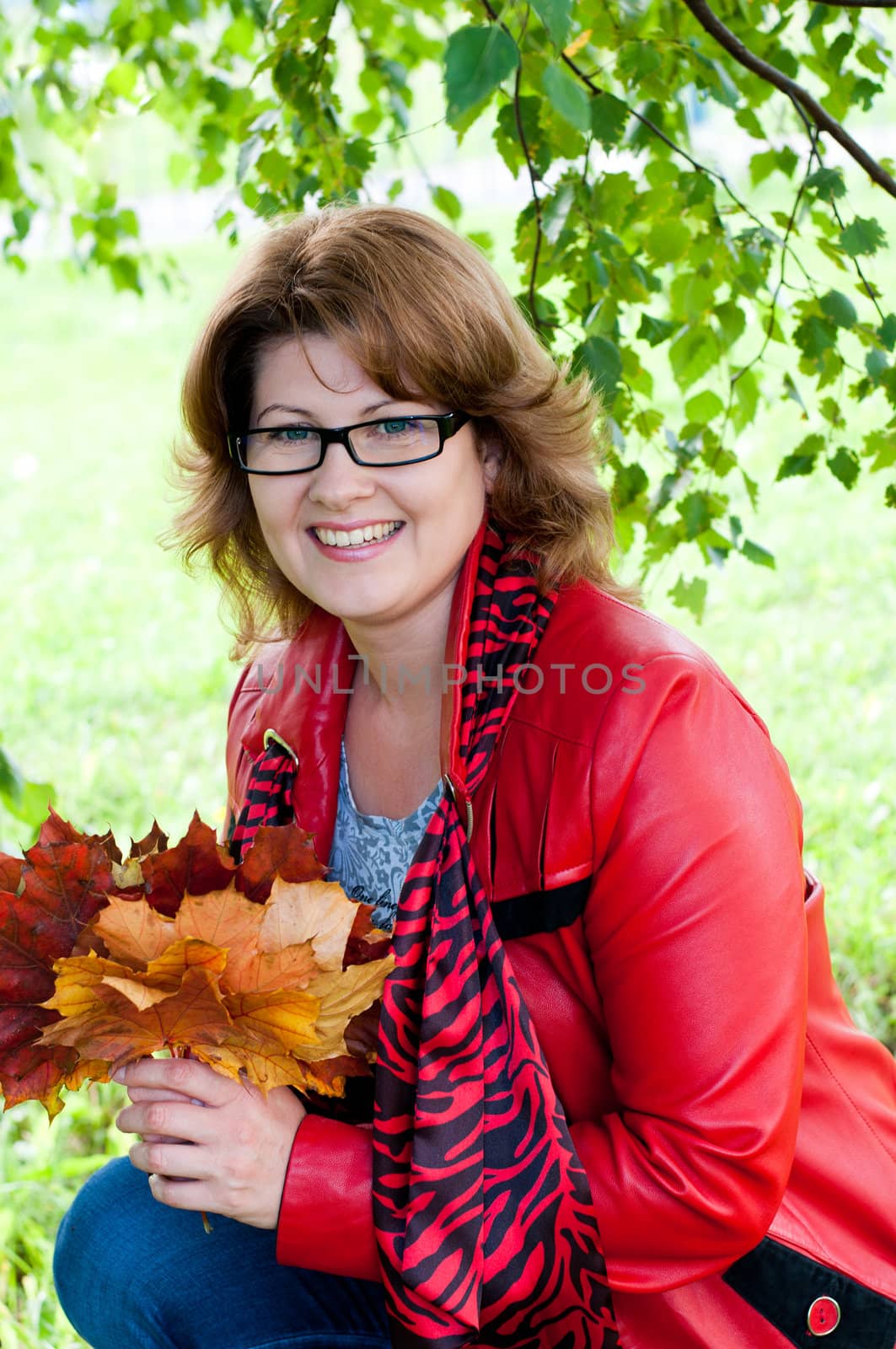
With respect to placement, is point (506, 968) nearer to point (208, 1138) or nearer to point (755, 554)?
point (208, 1138)

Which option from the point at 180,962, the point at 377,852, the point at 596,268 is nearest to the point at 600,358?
the point at 596,268

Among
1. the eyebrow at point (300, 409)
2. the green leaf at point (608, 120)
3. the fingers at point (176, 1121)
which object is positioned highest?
the green leaf at point (608, 120)

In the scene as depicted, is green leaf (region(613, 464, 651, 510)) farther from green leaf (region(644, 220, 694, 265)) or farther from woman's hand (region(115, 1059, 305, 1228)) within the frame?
woman's hand (region(115, 1059, 305, 1228))

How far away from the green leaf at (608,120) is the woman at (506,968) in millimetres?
242

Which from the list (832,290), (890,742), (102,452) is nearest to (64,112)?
(832,290)

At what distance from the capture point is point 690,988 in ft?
4.35

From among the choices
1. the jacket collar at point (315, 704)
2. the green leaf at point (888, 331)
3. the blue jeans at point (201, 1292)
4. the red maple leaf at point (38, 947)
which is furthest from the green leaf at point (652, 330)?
the blue jeans at point (201, 1292)

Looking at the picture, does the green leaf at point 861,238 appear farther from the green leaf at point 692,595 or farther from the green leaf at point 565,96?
the green leaf at point 565,96

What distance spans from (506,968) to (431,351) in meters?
0.73

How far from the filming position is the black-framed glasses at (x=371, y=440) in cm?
159

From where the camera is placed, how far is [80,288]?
37.7ft

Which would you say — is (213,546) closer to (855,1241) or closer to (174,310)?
(855,1241)

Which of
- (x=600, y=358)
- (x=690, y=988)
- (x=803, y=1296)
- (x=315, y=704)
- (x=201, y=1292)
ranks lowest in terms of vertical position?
(x=201, y=1292)

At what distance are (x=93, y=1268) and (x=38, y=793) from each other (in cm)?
71
